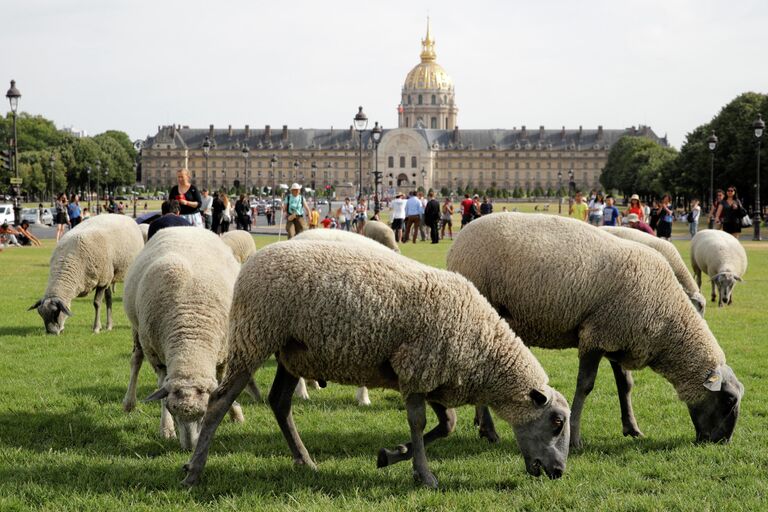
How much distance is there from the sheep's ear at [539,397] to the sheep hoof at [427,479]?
92 centimetres

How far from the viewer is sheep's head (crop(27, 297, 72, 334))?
12.4 meters

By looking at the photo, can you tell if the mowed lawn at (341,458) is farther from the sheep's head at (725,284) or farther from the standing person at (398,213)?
the standing person at (398,213)

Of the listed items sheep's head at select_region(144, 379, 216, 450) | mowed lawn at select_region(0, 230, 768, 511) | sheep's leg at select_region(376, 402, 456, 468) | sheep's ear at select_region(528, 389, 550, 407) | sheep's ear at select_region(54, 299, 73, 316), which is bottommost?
mowed lawn at select_region(0, 230, 768, 511)

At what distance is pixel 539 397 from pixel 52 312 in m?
8.39

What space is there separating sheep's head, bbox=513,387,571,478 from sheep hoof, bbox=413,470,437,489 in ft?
2.22

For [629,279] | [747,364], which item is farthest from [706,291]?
[629,279]

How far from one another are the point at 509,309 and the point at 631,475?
1.80 m

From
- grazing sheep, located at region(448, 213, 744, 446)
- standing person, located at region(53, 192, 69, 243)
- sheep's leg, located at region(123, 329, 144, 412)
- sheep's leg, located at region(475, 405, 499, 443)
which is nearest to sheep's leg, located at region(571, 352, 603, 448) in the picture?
grazing sheep, located at region(448, 213, 744, 446)

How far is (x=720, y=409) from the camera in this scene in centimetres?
747

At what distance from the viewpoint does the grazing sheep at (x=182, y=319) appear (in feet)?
22.2

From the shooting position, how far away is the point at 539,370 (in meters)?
6.55

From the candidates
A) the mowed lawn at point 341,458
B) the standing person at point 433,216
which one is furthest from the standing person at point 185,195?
the standing person at point 433,216

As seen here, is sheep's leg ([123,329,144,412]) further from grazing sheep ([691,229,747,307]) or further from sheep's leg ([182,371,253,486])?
grazing sheep ([691,229,747,307])

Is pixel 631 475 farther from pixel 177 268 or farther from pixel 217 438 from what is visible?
pixel 177 268
